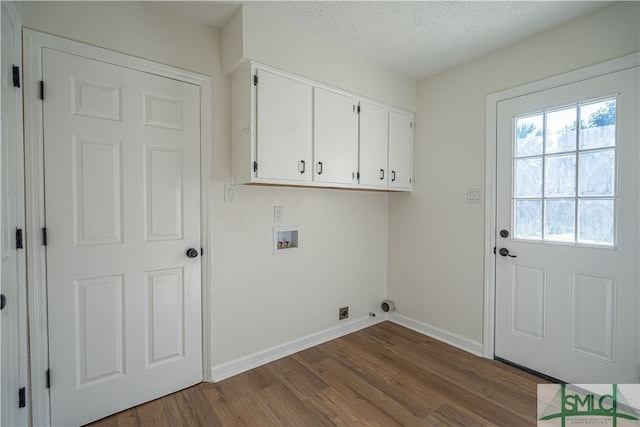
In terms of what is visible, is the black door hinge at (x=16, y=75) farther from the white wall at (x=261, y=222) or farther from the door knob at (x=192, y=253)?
the door knob at (x=192, y=253)

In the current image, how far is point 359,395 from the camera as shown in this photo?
2.01 m

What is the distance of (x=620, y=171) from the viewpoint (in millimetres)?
1877

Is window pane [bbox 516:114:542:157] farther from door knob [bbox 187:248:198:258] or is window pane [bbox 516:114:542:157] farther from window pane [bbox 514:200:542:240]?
door knob [bbox 187:248:198:258]

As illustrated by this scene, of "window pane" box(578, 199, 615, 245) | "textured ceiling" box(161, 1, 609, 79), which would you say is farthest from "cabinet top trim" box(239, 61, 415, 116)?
"window pane" box(578, 199, 615, 245)

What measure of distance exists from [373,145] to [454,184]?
820 mm

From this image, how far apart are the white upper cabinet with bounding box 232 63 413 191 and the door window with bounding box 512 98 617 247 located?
1.03 metres

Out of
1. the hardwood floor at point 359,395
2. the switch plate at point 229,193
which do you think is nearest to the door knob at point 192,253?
the switch plate at point 229,193

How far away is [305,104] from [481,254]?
190 centimetres

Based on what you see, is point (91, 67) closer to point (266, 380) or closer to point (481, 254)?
point (266, 380)

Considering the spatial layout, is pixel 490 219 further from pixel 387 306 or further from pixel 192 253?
pixel 192 253

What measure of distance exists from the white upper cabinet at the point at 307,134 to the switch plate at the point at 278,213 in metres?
0.35

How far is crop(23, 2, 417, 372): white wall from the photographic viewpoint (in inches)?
70.6

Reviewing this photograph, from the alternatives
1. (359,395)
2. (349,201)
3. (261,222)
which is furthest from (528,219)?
(261,222)

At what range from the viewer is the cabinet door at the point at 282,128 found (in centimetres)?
203
